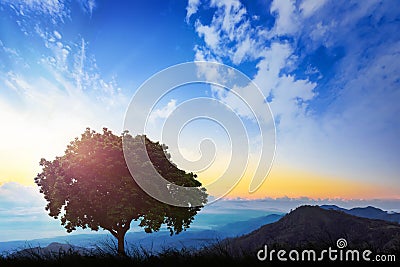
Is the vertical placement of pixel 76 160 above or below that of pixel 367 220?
above

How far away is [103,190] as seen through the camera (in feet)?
70.5

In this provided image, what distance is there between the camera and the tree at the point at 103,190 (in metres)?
21.2

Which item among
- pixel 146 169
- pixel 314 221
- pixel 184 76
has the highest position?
pixel 184 76

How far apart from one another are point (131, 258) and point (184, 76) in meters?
10.3

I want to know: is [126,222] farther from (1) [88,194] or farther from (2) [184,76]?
(2) [184,76]

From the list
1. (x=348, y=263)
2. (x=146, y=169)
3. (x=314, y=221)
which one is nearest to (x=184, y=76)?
(x=146, y=169)

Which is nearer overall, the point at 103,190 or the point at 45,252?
the point at 45,252

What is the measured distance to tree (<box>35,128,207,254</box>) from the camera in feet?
69.4

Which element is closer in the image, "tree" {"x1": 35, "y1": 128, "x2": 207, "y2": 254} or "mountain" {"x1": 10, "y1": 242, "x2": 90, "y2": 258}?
"mountain" {"x1": 10, "y1": 242, "x2": 90, "y2": 258}

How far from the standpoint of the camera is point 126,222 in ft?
74.0

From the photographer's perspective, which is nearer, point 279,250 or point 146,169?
point 279,250

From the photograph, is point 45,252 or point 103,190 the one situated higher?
point 103,190

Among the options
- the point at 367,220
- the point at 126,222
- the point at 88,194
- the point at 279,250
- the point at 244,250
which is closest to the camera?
the point at 279,250

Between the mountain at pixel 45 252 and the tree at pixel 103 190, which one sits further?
the tree at pixel 103 190
